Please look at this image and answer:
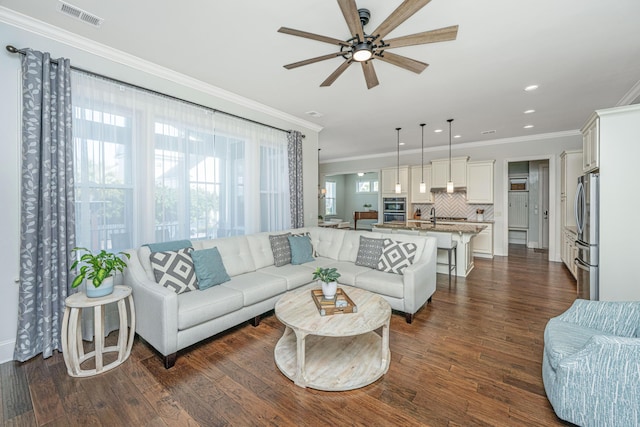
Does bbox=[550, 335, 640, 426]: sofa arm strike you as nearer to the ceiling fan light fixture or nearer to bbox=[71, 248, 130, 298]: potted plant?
the ceiling fan light fixture

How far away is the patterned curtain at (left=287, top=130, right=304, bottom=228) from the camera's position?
4.84m

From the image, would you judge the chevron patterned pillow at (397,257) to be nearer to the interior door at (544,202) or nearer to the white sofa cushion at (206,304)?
the white sofa cushion at (206,304)

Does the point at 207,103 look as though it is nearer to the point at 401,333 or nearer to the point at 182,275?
the point at 182,275

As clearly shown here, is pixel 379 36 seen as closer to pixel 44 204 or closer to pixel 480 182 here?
pixel 44 204

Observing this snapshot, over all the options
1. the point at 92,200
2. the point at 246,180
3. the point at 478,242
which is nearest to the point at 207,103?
the point at 246,180

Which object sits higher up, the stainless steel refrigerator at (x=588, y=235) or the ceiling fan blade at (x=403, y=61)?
the ceiling fan blade at (x=403, y=61)

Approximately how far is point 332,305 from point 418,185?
6055 mm

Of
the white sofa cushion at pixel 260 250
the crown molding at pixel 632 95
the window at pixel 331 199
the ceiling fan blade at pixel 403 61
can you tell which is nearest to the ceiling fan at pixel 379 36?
the ceiling fan blade at pixel 403 61

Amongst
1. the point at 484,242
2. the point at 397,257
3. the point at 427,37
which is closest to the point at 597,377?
the point at 397,257

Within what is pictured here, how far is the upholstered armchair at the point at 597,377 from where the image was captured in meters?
1.44

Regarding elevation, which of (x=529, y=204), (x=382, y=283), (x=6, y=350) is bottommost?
(x=6, y=350)

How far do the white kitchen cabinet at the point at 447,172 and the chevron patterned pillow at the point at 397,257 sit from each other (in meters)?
4.12

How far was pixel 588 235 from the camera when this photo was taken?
3.25m

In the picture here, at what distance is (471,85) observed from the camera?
3.50m
